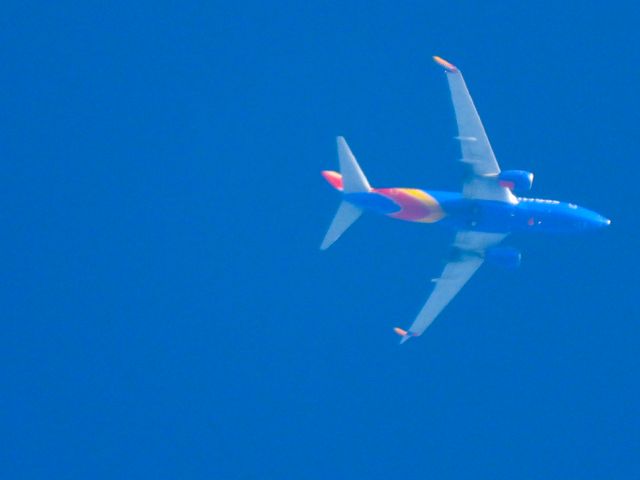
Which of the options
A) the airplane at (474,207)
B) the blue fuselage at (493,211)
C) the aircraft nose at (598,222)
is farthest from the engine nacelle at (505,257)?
the aircraft nose at (598,222)

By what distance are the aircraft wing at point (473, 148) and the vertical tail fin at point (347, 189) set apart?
462 cm

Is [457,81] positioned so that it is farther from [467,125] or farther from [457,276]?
[457,276]

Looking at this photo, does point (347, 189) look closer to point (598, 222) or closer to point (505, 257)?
point (505, 257)

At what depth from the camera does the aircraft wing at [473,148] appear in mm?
51875

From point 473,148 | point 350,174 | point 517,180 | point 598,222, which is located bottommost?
point 598,222

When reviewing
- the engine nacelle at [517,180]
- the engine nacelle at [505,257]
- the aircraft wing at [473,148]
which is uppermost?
the aircraft wing at [473,148]

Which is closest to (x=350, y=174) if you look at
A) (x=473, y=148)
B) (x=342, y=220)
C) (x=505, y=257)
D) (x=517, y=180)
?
(x=342, y=220)

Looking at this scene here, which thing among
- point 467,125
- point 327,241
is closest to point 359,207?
point 327,241

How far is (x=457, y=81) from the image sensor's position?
170 feet

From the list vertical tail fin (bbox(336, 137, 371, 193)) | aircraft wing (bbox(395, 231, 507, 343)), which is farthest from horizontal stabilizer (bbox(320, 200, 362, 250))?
aircraft wing (bbox(395, 231, 507, 343))

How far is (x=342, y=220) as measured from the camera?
5519 centimetres

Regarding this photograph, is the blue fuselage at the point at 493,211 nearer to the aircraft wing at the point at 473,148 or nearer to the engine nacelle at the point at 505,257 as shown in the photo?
the aircraft wing at the point at 473,148

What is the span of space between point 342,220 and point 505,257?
7450mm

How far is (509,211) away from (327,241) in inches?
321
